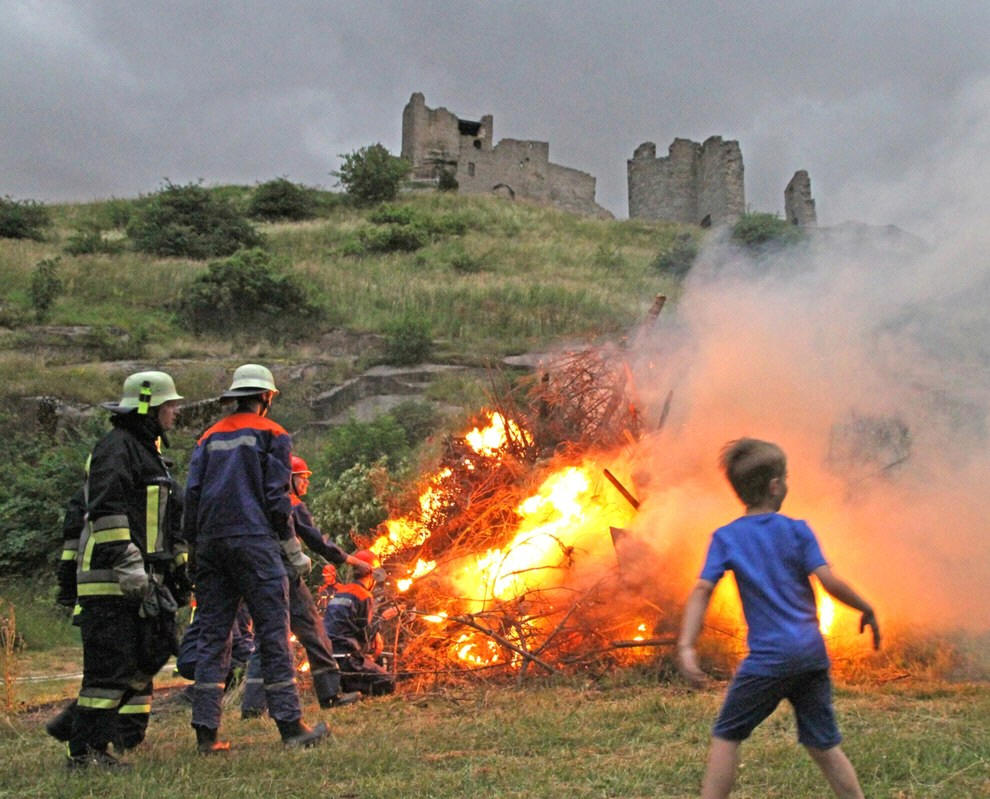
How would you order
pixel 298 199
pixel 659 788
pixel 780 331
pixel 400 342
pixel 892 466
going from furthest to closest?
pixel 298 199 → pixel 400 342 → pixel 780 331 → pixel 892 466 → pixel 659 788

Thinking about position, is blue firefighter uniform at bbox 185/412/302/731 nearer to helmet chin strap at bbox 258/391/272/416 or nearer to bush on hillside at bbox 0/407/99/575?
helmet chin strap at bbox 258/391/272/416

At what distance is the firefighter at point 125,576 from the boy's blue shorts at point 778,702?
9.31ft

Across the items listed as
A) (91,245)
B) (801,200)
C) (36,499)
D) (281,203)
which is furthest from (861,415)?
(801,200)

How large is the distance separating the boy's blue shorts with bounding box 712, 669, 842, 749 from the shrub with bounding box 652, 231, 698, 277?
2696 cm

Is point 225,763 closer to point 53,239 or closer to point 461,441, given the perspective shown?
point 461,441

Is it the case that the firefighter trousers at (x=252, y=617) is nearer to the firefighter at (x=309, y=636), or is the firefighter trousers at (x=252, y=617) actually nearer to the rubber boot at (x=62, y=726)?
the rubber boot at (x=62, y=726)

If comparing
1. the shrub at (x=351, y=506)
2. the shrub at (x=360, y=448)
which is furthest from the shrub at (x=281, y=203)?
the shrub at (x=351, y=506)

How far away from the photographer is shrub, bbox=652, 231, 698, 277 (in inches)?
1210

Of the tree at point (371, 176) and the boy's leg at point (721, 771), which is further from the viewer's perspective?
the tree at point (371, 176)

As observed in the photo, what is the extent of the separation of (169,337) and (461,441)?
15.8m

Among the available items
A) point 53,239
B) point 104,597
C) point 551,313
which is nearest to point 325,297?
point 551,313

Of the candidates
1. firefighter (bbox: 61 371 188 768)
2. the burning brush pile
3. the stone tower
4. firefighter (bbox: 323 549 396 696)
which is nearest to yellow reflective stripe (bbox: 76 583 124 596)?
firefighter (bbox: 61 371 188 768)

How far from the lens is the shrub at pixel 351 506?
11.2 meters

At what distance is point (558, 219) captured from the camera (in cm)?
4428
